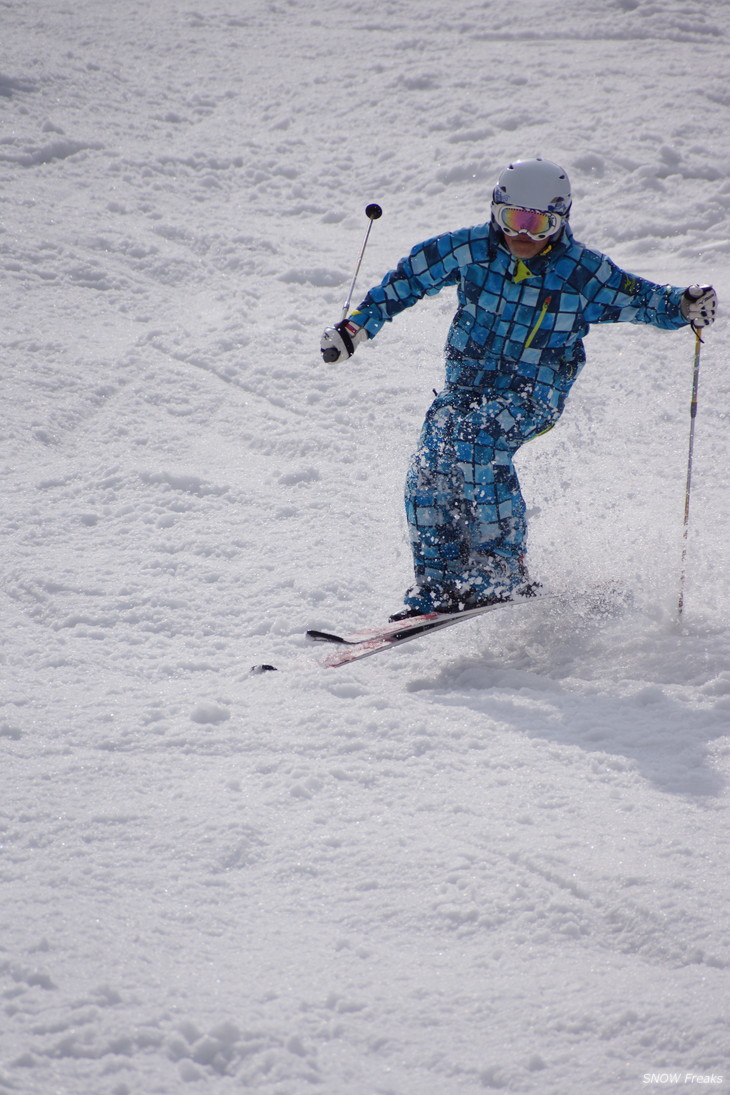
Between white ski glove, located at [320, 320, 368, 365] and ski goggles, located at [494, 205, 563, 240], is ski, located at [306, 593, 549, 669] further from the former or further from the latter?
ski goggles, located at [494, 205, 563, 240]

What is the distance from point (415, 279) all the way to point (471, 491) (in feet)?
2.98

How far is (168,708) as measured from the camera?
356 cm

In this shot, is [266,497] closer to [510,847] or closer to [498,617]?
[498,617]

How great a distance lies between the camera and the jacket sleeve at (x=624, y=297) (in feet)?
12.7

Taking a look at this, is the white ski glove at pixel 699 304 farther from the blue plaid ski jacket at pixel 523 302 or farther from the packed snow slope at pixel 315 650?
the packed snow slope at pixel 315 650

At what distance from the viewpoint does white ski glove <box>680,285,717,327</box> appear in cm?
378

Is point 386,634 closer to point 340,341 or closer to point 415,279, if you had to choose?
point 340,341

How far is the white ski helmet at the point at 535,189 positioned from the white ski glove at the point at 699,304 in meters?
0.58

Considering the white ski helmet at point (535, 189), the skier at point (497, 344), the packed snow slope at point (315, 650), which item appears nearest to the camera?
the packed snow slope at point (315, 650)

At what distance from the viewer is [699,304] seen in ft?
12.5

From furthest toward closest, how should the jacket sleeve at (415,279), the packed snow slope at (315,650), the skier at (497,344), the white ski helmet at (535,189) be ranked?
1. the jacket sleeve at (415,279)
2. the skier at (497,344)
3. the white ski helmet at (535,189)
4. the packed snow slope at (315,650)

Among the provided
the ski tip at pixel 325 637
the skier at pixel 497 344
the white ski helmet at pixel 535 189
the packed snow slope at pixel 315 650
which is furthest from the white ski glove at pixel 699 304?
the ski tip at pixel 325 637

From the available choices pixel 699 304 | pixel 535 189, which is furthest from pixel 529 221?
pixel 699 304

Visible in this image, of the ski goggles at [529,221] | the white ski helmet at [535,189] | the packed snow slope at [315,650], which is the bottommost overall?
the packed snow slope at [315,650]
